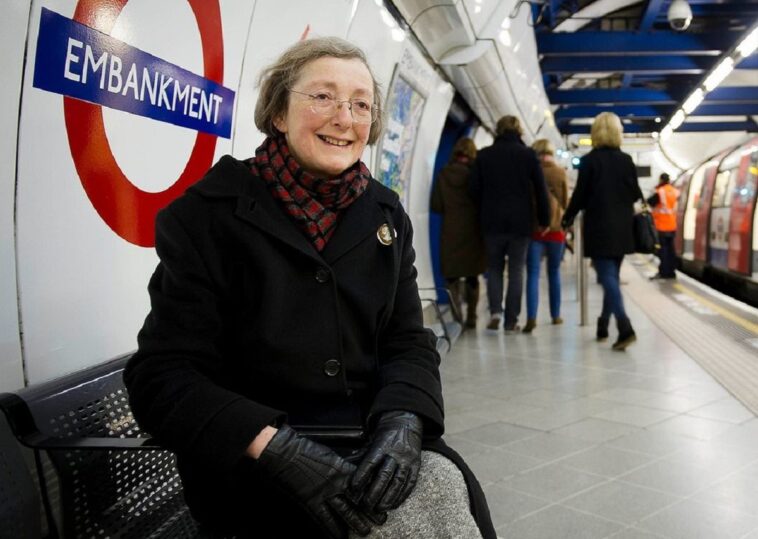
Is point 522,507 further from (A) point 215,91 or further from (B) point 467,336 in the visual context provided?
(B) point 467,336

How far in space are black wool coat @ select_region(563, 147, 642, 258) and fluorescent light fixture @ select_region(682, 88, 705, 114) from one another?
10.0m

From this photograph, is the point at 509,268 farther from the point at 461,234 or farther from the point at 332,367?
the point at 332,367

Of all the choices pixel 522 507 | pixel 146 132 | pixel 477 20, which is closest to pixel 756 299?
pixel 477 20

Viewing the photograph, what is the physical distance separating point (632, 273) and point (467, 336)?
30.1 feet

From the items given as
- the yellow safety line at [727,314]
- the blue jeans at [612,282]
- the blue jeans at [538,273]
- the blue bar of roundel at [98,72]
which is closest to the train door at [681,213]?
the yellow safety line at [727,314]

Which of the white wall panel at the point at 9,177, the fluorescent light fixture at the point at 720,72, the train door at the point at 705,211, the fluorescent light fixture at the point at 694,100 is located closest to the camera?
the white wall panel at the point at 9,177

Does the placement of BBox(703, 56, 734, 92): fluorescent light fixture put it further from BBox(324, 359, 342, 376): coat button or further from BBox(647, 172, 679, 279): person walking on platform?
BBox(324, 359, 342, 376): coat button

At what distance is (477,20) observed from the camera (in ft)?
21.1

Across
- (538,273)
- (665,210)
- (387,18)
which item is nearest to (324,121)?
(387,18)

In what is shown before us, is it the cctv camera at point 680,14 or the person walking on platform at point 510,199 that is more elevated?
the cctv camera at point 680,14

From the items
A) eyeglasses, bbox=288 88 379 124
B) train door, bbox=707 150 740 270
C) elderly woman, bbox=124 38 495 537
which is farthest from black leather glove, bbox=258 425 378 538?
train door, bbox=707 150 740 270

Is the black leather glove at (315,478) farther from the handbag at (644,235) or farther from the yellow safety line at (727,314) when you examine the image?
the yellow safety line at (727,314)

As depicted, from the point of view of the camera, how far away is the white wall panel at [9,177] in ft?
6.99

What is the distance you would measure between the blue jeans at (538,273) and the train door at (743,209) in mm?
3966
